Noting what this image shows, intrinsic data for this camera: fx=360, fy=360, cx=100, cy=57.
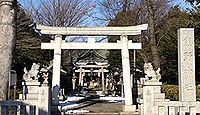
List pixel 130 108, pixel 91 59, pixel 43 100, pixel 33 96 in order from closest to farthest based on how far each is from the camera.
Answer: pixel 43 100, pixel 33 96, pixel 130 108, pixel 91 59

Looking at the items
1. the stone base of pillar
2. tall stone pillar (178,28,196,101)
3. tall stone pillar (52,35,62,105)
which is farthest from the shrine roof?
tall stone pillar (178,28,196,101)

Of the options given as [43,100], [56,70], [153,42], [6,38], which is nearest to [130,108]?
[56,70]

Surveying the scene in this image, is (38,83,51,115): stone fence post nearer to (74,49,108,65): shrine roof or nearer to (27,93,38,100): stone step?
(27,93,38,100): stone step

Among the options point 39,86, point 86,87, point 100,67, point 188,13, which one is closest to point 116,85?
point 100,67

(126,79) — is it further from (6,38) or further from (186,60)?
(6,38)

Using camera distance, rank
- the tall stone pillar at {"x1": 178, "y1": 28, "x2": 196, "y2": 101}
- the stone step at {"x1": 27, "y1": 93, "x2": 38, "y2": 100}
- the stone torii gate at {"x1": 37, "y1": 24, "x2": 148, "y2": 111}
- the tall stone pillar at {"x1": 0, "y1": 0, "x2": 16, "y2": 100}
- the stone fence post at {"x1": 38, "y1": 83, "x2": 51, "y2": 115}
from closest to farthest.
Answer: the tall stone pillar at {"x1": 0, "y1": 0, "x2": 16, "y2": 100}, the tall stone pillar at {"x1": 178, "y1": 28, "x2": 196, "y2": 101}, the stone fence post at {"x1": 38, "y1": 83, "x2": 51, "y2": 115}, the stone step at {"x1": 27, "y1": 93, "x2": 38, "y2": 100}, the stone torii gate at {"x1": 37, "y1": 24, "x2": 148, "y2": 111}

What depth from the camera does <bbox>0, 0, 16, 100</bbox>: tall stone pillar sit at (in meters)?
7.91

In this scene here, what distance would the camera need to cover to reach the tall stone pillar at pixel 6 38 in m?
7.91

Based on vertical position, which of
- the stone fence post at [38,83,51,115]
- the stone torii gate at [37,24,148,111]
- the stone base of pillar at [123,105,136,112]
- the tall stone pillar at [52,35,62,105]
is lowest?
the stone base of pillar at [123,105,136,112]

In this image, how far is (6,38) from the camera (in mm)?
8086

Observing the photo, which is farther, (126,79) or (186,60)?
(126,79)

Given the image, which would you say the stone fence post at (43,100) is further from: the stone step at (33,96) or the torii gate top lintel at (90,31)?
the torii gate top lintel at (90,31)

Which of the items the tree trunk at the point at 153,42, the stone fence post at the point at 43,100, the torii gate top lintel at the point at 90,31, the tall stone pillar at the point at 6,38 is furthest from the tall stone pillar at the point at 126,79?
the tall stone pillar at the point at 6,38

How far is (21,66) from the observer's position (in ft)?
102
